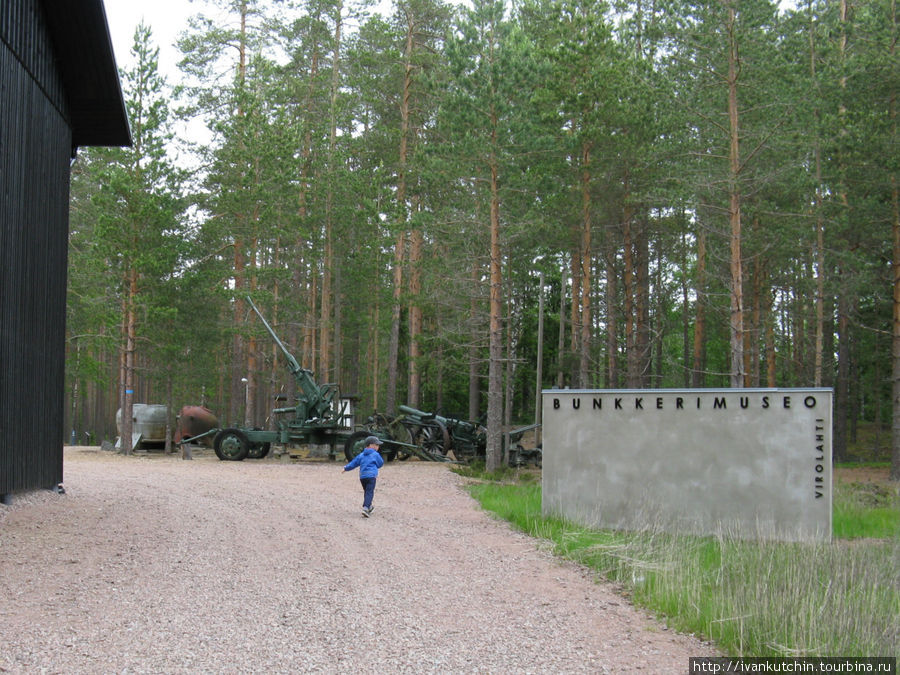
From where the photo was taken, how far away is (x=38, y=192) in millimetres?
11789

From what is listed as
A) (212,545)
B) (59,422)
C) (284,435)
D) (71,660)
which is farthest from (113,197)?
(71,660)

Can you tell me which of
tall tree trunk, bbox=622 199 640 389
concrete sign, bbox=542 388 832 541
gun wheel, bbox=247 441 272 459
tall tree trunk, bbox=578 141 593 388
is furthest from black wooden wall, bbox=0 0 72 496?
tall tree trunk, bbox=622 199 640 389

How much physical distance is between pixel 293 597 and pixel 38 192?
8.00m

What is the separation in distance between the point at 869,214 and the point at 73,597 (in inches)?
808

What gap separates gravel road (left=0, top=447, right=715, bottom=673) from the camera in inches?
209

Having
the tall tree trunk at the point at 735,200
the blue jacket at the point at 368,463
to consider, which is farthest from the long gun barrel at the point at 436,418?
the blue jacket at the point at 368,463

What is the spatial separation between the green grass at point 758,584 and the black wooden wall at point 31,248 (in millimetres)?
7011

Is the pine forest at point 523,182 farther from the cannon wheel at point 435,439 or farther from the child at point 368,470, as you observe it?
the child at point 368,470

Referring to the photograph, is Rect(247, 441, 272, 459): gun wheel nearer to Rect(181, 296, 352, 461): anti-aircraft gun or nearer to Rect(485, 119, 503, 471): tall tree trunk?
Rect(181, 296, 352, 461): anti-aircraft gun

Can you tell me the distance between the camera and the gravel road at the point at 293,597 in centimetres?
Result: 531

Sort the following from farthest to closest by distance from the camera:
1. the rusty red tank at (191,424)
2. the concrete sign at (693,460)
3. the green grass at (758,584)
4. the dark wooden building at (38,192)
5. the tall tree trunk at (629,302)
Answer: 1. the rusty red tank at (191,424)
2. the tall tree trunk at (629,302)
3. the dark wooden building at (38,192)
4. the concrete sign at (693,460)
5. the green grass at (758,584)

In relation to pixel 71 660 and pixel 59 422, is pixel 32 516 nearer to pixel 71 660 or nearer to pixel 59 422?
pixel 59 422

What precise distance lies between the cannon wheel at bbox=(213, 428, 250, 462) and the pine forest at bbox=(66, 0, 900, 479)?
13.4 feet

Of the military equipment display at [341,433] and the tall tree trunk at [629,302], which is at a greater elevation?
the tall tree trunk at [629,302]
